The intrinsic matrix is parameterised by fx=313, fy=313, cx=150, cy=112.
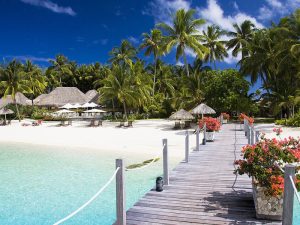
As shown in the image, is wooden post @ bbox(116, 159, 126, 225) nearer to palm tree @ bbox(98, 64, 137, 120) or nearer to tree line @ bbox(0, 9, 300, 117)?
tree line @ bbox(0, 9, 300, 117)

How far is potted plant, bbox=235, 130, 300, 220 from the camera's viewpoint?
15.7 ft

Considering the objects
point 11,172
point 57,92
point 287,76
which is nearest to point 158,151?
point 11,172

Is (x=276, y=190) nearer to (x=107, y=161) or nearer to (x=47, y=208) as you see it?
(x=47, y=208)

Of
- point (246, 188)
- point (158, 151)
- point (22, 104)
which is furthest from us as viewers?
point (22, 104)

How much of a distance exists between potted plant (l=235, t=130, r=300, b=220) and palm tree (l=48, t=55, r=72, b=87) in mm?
57838

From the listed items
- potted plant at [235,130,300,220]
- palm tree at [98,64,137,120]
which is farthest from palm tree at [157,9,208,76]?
potted plant at [235,130,300,220]

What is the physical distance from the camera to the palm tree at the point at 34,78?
160ft

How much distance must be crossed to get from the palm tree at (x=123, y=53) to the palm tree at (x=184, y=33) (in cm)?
1525

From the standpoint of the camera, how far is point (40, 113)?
42.6 meters

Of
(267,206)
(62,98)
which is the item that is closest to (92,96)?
(62,98)

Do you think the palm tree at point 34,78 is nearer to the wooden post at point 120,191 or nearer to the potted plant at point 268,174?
the wooden post at point 120,191

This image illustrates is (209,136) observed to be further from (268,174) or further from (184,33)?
(184,33)

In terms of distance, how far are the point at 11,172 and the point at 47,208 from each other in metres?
5.47

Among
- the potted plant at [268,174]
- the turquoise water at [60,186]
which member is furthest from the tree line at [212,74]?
the potted plant at [268,174]
